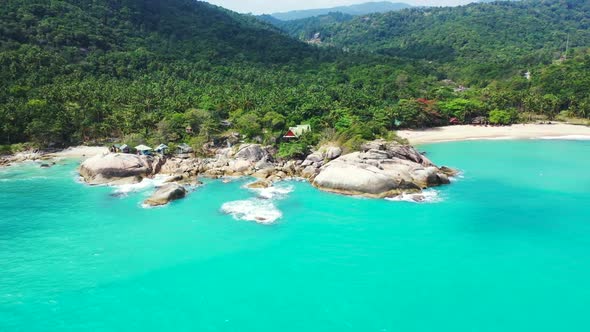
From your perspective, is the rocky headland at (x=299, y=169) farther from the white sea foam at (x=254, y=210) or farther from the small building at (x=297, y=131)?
the white sea foam at (x=254, y=210)

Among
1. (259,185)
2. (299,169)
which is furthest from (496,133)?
(259,185)

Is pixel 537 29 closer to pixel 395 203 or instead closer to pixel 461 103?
pixel 461 103

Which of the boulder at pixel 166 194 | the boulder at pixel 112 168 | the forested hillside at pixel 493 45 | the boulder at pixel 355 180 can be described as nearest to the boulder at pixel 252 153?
the boulder at pixel 355 180

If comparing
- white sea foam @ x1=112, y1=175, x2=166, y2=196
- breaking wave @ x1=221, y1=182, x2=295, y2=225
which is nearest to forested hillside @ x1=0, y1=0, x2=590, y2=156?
white sea foam @ x1=112, y1=175, x2=166, y2=196

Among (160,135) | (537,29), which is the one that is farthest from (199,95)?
(537,29)

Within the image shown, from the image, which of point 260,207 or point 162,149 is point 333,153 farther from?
point 162,149

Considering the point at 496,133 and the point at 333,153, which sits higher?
the point at 333,153
